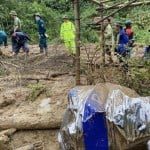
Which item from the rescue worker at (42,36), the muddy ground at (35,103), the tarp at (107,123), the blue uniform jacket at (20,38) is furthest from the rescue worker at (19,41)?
the tarp at (107,123)

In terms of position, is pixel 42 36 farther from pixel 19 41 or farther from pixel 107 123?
pixel 107 123

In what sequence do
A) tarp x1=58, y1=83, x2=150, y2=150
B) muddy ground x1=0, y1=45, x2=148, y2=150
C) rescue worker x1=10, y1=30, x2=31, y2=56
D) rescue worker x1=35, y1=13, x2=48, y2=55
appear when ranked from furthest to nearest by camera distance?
rescue worker x1=35, y1=13, x2=48, y2=55 → rescue worker x1=10, y1=30, x2=31, y2=56 → muddy ground x1=0, y1=45, x2=148, y2=150 → tarp x1=58, y1=83, x2=150, y2=150

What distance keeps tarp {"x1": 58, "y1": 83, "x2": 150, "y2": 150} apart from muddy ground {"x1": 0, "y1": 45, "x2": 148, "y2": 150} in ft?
3.72

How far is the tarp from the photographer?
241 inches

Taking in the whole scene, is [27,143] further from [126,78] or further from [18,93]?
[126,78]

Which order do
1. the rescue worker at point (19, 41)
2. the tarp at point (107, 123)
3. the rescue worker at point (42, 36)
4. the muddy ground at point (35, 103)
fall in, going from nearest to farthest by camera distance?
the tarp at point (107, 123) < the muddy ground at point (35, 103) < the rescue worker at point (19, 41) < the rescue worker at point (42, 36)

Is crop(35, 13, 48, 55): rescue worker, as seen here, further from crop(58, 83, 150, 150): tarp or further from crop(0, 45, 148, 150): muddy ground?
crop(58, 83, 150, 150): tarp

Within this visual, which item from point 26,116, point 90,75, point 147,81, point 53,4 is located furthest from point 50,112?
point 53,4

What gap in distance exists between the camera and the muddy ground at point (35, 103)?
7656 millimetres

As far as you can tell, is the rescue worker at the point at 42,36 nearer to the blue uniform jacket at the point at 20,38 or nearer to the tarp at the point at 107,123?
the blue uniform jacket at the point at 20,38

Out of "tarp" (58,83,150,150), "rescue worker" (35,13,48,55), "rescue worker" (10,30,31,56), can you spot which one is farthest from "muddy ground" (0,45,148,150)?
"rescue worker" (35,13,48,55)

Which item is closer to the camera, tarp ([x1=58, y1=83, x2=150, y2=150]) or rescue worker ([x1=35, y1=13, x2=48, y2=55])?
tarp ([x1=58, y1=83, x2=150, y2=150])

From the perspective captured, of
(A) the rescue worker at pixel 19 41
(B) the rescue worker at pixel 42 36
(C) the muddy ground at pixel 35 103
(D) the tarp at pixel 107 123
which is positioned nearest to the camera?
(D) the tarp at pixel 107 123

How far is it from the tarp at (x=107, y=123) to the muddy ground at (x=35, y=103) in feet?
3.72
